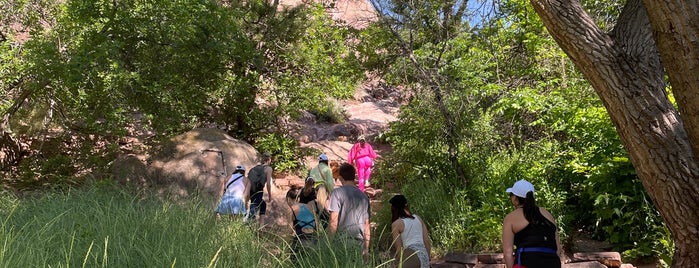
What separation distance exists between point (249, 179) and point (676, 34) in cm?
573

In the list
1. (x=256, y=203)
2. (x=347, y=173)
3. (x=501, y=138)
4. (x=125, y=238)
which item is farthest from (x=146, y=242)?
(x=501, y=138)

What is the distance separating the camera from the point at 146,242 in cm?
453

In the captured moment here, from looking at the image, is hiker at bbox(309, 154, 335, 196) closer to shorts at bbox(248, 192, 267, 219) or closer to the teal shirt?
the teal shirt

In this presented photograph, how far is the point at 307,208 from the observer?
20.5 ft

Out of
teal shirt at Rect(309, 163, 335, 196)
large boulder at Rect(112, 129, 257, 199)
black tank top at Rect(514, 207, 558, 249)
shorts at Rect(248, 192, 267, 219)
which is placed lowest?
large boulder at Rect(112, 129, 257, 199)

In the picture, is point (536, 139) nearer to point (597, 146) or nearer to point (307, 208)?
point (597, 146)

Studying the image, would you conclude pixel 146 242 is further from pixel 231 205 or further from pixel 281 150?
pixel 281 150

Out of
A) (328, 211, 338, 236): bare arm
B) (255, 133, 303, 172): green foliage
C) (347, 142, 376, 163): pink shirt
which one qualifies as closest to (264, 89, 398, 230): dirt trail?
(255, 133, 303, 172): green foliage

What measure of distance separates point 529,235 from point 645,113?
1.23 metres

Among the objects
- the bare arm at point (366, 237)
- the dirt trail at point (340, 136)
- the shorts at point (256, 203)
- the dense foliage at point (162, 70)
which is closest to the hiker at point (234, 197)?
the shorts at point (256, 203)

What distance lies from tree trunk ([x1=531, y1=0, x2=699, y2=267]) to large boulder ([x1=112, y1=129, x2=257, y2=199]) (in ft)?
26.3

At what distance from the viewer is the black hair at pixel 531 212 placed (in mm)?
4953

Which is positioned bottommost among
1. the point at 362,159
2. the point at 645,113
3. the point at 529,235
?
the point at 362,159

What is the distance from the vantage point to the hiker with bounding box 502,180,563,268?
16.1 feet
